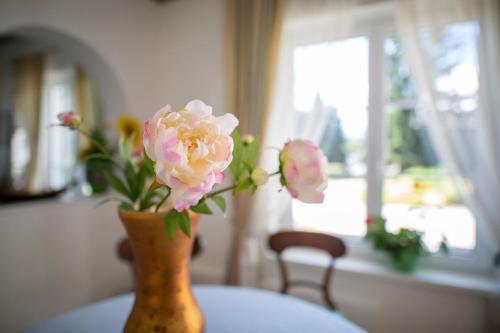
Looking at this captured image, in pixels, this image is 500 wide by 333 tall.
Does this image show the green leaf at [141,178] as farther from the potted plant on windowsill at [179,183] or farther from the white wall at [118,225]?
the white wall at [118,225]

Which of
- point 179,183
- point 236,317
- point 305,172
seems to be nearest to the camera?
point 179,183

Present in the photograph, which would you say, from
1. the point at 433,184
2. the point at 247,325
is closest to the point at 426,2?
the point at 433,184

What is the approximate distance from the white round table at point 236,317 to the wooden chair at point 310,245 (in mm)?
565

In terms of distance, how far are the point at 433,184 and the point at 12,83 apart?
15.4ft

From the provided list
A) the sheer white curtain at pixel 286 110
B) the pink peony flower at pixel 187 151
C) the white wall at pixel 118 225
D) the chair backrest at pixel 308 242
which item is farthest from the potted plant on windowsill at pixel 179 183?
the white wall at pixel 118 225

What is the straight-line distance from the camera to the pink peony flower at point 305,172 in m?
0.59

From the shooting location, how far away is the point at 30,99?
3719mm

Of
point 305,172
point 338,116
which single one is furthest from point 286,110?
point 305,172

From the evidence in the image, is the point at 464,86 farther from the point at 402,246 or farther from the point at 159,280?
the point at 159,280

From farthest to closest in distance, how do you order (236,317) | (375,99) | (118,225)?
(118,225)
(375,99)
(236,317)

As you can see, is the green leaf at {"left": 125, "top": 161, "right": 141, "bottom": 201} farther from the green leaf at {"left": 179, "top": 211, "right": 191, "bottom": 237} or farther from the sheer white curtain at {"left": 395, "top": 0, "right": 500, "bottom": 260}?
the sheer white curtain at {"left": 395, "top": 0, "right": 500, "bottom": 260}

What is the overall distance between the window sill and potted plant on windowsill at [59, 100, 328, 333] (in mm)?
1518

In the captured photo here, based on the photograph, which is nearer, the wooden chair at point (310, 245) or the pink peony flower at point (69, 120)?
the pink peony flower at point (69, 120)

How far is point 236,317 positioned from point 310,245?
0.84 metres
